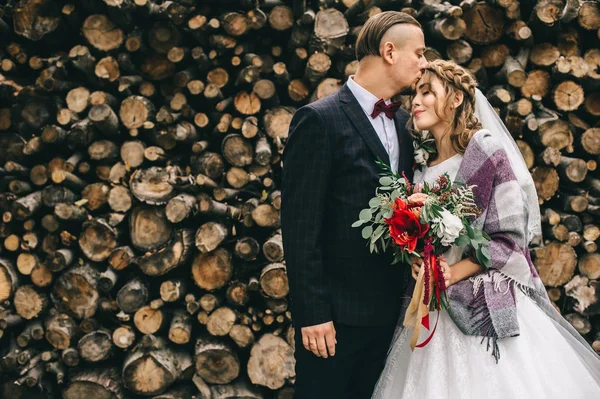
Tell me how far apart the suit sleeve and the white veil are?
0.81 m

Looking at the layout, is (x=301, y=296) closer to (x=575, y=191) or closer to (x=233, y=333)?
(x=233, y=333)

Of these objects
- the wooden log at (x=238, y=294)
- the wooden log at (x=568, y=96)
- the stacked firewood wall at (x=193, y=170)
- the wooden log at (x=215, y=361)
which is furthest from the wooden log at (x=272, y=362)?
the wooden log at (x=568, y=96)

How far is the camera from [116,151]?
311 centimetres

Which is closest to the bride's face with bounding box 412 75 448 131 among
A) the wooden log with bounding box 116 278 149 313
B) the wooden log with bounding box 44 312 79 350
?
the wooden log with bounding box 116 278 149 313

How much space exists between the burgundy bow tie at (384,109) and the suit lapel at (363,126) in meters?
0.06

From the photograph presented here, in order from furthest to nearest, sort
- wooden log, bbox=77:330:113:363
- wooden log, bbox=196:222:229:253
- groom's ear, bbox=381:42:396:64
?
wooden log, bbox=77:330:113:363 < wooden log, bbox=196:222:229:253 < groom's ear, bbox=381:42:396:64

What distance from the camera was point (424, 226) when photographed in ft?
6.00

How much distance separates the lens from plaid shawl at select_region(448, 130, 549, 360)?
1928mm

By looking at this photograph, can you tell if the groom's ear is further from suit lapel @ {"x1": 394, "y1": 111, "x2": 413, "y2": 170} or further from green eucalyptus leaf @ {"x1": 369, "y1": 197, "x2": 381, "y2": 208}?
green eucalyptus leaf @ {"x1": 369, "y1": 197, "x2": 381, "y2": 208}

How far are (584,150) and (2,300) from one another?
3867mm

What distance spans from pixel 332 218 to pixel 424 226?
42 centimetres

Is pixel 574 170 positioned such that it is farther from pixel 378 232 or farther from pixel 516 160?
pixel 378 232

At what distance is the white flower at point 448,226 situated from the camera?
5.87 ft

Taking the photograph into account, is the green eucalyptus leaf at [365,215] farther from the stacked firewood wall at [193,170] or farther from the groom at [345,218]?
the stacked firewood wall at [193,170]
